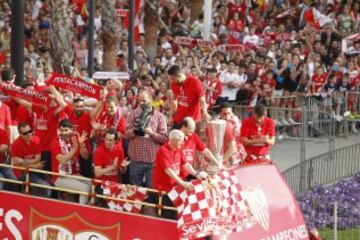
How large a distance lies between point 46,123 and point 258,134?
12.2 ft

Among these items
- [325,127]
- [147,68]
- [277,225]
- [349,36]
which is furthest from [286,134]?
[277,225]

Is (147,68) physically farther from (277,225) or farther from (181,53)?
(277,225)

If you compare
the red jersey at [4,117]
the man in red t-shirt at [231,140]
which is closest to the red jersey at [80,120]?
the red jersey at [4,117]

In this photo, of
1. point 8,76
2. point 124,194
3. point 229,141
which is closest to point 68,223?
point 124,194

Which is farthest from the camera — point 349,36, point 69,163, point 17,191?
point 349,36

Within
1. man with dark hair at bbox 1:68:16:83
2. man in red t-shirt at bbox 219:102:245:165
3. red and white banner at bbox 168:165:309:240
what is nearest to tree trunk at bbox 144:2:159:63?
man in red t-shirt at bbox 219:102:245:165

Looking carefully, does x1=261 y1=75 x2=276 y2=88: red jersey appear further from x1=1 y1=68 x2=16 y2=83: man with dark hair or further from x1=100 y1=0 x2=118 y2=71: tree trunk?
x1=1 y1=68 x2=16 y2=83: man with dark hair

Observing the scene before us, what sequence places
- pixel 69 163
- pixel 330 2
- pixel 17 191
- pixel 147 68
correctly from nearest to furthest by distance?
pixel 17 191 → pixel 69 163 → pixel 147 68 → pixel 330 2

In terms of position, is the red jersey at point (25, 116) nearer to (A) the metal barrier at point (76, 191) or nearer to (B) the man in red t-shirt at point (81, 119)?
(B) the man in red t-shirt at point (81, 119)

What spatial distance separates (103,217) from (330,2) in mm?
21640

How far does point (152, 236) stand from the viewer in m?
13.1

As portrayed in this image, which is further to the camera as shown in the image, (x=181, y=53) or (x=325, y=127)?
(x=181, y=53)

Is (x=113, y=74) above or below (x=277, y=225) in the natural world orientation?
above

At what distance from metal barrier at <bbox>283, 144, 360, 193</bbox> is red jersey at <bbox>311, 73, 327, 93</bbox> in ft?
9.97
